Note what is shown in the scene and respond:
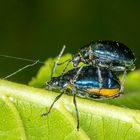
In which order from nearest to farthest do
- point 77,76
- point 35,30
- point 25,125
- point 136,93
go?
point 25,125 → point 77,76 → point 136,93 → point 35,30

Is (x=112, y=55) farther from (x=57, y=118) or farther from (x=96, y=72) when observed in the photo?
(x=57, y=118)

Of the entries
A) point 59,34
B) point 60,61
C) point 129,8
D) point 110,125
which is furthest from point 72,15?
point 110,125

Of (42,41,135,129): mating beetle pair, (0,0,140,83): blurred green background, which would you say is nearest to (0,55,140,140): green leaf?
(42,41,135,129): mating beetle pair

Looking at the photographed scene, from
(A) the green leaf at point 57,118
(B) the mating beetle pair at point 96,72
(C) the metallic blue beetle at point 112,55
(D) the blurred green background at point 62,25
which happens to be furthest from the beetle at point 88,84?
(D) the blurred green background at point 62,25

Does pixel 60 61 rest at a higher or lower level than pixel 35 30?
higher

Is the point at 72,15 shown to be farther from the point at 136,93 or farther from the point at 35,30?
the point at 136,93

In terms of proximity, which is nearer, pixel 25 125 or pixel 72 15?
pixel 25 125

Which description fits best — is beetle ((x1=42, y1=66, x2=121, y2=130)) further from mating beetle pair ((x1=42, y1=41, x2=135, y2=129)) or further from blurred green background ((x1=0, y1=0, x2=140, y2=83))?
blurred green background ((x1=0, y1=0, x2=140, y2=83))
